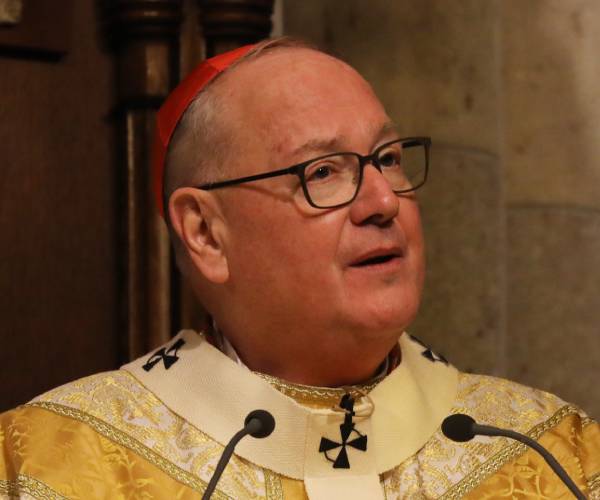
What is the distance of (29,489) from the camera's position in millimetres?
2262

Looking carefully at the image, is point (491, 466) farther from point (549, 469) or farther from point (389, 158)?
point (389, 158)

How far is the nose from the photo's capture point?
2.27 meters

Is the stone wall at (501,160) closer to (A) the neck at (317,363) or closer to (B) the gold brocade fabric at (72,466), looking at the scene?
(A) the neck at (317,363)

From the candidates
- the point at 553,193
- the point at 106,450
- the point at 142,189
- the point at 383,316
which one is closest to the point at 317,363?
the point at 383,316

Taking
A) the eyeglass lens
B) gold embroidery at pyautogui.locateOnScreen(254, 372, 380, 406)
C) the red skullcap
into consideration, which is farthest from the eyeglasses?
gold embroidery at pyautogui.locateOnScreen(254, 372, 380, 406)

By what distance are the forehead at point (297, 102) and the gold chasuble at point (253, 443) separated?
1.49 feet

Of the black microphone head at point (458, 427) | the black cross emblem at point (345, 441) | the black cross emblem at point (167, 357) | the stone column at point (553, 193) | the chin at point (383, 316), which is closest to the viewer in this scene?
the black microphone head at point (458, 427)

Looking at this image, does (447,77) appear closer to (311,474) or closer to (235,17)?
(235,17)

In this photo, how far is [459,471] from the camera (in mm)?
2406

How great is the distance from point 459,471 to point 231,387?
48 centimetres

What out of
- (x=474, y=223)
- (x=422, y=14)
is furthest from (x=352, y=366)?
(x=422, y=14)

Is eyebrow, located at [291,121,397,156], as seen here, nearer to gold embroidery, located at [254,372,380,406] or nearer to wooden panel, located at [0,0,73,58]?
gold embroidery, located at [254,372,380,406]

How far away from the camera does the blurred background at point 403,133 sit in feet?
10.1

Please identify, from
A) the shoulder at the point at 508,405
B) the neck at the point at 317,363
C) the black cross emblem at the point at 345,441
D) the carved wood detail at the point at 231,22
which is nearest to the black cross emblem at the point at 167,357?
the neck at the point at 317,363
